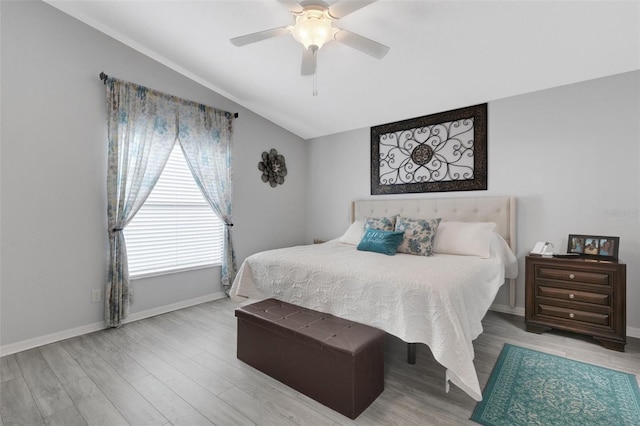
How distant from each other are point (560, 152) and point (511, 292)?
155 cm

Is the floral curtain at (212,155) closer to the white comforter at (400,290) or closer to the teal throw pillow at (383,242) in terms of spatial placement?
the white comforter at (400,290)

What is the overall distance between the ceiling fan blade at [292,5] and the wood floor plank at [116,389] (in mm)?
2595

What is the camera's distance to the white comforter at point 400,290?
169cm

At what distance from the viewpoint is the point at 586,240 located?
2721 mm

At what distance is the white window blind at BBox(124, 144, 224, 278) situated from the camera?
3.23 meters

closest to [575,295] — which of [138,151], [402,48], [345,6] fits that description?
[402,48]

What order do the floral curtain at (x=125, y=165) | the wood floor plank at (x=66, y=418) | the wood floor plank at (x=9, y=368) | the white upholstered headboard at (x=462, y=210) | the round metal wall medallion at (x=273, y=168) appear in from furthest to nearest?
the round metal wall medallion at (x=273, y=168)
the white upholstered headboard at (x=462, y=210)
the floral curtain at (x=125, y=165)
the wood floor plank at (x=9, y=368)
the wood floor plank at (x=66, y=418)

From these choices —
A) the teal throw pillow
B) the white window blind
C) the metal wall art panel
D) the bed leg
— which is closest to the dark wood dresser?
the metal wall art panel

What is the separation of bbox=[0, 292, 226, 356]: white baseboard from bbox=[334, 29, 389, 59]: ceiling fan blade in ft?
10.8

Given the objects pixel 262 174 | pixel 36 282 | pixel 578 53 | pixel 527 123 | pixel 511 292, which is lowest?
pixel 511 292

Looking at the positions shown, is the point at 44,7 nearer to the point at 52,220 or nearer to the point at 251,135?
the point at 52,220

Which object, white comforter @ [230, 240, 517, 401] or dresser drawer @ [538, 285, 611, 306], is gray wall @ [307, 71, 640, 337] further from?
white comforter @ [230, 240, 517, 401]

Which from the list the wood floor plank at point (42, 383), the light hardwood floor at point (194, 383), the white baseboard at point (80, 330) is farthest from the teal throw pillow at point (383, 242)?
the wood floor plank at point (42, 383)

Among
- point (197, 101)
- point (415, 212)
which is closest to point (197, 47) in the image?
point (197, 101)
